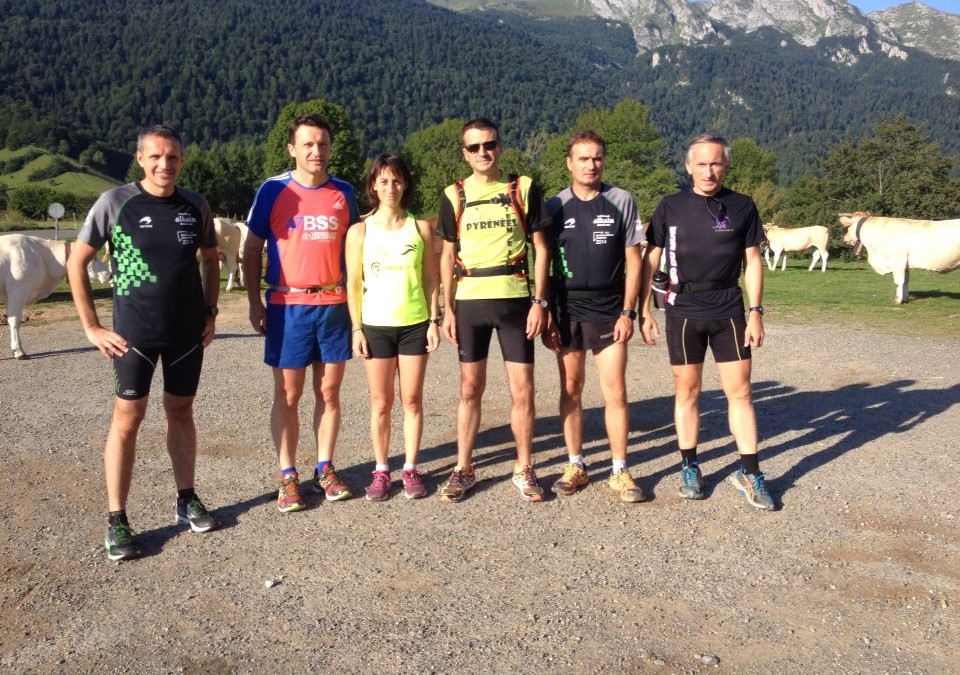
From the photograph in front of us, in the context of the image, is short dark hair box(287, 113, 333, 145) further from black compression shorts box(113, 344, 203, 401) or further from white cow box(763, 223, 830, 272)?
white cow box(763, 223, 830, 272)

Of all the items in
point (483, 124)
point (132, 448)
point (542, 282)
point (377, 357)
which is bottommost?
point (132, 448)

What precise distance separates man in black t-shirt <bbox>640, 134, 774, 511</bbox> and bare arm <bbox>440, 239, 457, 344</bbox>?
1202 mm

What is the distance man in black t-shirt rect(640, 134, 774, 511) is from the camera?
4918 mm

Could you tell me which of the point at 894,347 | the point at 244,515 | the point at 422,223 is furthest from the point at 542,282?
the point at 894,347

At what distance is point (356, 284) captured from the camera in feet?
15.9

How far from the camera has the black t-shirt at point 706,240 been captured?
4922 millimetres

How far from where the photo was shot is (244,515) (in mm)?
4918

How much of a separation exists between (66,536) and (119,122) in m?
154

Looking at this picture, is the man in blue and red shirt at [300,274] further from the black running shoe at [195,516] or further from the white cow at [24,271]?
the white cow at [24,271]

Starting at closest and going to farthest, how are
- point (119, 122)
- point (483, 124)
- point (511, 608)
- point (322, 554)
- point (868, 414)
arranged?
point (511, 608), point (322, 554), point (483, 124), point (868, 414), point (119, 122)

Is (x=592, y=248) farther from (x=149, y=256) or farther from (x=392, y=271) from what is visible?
(x=149, y=256)

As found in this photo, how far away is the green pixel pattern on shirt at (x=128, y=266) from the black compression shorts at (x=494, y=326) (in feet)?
5.79

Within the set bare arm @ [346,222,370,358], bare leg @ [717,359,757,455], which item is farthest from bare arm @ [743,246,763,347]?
bare arm @ [346,222,370,358]

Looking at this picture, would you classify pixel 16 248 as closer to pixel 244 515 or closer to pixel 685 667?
pixel 244 515
